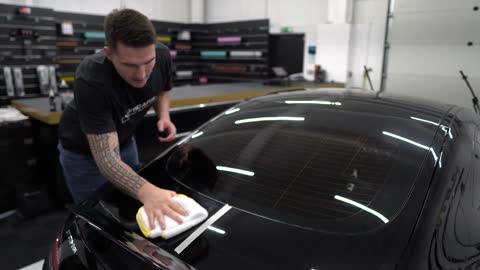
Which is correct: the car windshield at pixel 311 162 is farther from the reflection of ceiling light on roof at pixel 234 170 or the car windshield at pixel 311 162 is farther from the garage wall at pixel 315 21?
the garage wall at pixel 315 21

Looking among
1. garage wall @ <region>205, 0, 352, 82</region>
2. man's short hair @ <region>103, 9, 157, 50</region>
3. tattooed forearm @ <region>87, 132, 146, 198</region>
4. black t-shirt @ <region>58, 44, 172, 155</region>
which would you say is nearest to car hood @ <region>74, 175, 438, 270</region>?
tattooed forearm @ <region>87, 132, 146, 198</region>

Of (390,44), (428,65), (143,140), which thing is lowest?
(143,140)

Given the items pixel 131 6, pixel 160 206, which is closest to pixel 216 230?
pixel 160 206

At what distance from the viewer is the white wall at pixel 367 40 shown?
5.24 m

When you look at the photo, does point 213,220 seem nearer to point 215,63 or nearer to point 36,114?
point 36,114

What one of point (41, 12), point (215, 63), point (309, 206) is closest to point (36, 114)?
point (309, 206)

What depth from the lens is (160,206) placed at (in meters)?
0.92

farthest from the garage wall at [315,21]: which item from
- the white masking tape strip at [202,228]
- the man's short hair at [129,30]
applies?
the white masking tape strip at [202,228]

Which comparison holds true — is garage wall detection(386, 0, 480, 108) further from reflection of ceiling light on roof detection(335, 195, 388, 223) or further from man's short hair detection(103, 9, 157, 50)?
man's short hair detection(103, 9, 157, 50)

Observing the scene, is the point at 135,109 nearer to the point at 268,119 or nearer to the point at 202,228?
the point at 268,119

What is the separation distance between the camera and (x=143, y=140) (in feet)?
10.6

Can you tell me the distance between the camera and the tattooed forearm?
1.03 meters

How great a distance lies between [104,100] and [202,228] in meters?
0.66

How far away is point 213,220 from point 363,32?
17.5ft
